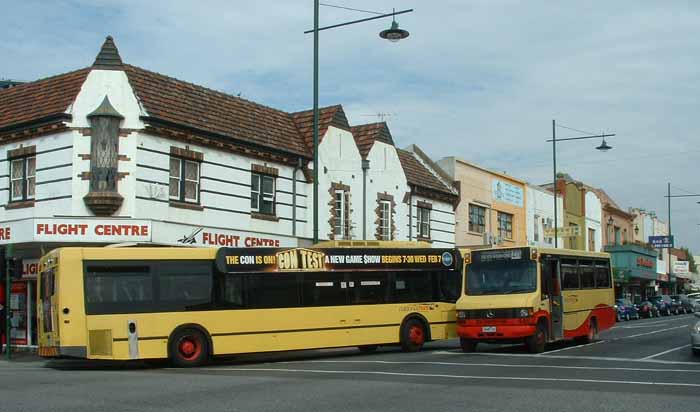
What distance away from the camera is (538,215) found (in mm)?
51750

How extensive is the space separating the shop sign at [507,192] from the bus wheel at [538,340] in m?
24.7

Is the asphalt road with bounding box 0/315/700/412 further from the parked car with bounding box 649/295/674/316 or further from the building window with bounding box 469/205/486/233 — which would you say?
the parked car with bounding box 649/295/674/316

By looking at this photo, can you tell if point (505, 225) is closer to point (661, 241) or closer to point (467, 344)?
point (467, 344)

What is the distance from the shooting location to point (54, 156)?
2442 cm

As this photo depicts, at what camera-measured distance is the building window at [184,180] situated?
84.3ft

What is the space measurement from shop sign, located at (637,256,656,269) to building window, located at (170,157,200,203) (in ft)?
168

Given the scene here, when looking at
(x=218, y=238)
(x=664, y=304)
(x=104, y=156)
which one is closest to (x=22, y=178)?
(x=104, y=156)

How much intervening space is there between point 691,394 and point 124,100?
17.5 metres

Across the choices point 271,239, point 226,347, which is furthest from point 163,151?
point 226,347

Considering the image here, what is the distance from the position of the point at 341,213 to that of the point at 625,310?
2518 centimetres

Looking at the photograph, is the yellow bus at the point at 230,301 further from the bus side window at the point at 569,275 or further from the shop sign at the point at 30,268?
the shop sign at the point at 30,268

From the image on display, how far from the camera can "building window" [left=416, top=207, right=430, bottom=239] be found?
37.0 m

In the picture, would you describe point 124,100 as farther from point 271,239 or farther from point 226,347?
point 226,347

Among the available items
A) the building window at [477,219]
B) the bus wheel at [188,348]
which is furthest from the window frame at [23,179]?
the building window at [477,219]
